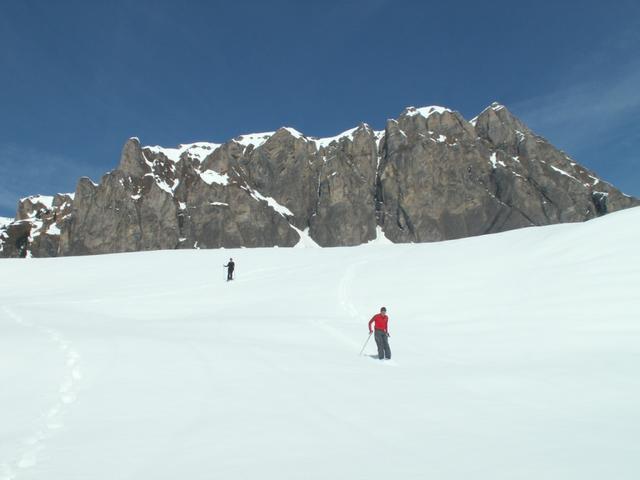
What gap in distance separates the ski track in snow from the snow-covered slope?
0.11 ft

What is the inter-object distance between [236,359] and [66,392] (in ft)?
12.2

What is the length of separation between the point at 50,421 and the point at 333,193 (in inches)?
7122

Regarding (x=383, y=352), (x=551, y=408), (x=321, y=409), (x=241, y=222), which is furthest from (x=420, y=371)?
(x=241, y=222)

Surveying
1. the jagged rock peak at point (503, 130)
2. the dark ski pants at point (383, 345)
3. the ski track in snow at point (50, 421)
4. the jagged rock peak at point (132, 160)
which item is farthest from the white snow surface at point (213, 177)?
the ski track in snow at point (50, 421)

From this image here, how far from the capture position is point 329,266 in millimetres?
32438

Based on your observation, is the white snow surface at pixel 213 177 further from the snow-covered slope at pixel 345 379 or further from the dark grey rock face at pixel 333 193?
the snow-covered slope at pixel 345 379

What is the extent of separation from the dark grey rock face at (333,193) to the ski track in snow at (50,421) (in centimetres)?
16219

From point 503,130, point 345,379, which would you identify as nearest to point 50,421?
point 345,379

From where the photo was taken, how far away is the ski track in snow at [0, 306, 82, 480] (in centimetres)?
504

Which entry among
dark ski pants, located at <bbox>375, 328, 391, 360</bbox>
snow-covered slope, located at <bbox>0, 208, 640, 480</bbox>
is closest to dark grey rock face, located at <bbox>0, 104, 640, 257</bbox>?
snow-covered slope, located at <bbox>0, 208, 640, 480</bbox>

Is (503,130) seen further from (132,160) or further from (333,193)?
(132,160)

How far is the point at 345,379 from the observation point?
9.52 m

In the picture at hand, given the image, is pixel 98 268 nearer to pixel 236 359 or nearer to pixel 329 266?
pixel 329 266

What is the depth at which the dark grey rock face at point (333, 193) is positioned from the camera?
563 ft
